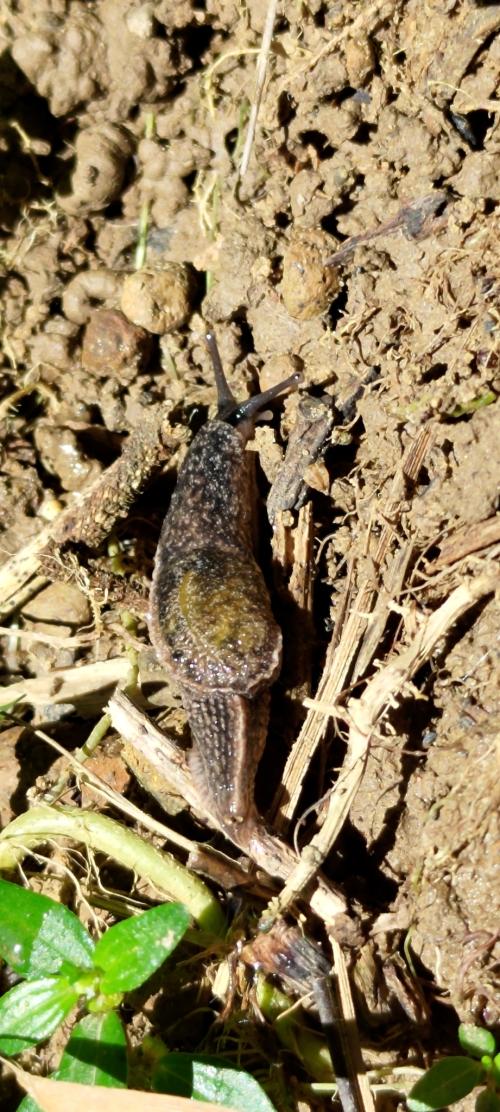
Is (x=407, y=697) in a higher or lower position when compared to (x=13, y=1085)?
higher

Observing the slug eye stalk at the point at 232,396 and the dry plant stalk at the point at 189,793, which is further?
the slug eye stalk at the point at 232,396

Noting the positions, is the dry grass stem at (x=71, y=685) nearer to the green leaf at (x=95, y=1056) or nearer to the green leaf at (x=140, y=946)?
the green leaf at (x=140, y=946)

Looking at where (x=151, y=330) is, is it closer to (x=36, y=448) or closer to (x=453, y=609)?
(x=36, y=448)

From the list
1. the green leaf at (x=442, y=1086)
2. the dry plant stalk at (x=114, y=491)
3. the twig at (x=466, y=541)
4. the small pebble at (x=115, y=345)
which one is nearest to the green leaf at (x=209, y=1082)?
the green leaf at (x=442, y=1086)

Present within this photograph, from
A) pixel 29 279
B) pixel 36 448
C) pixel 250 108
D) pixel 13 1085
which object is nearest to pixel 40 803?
pixel 13 1085

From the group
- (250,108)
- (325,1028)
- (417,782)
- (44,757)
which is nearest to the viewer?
(325,1028)

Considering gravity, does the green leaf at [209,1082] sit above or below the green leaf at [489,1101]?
below

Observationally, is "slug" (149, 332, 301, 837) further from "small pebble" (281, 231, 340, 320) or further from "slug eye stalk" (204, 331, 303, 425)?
"small pebble" (281, 231, 340, 320)
